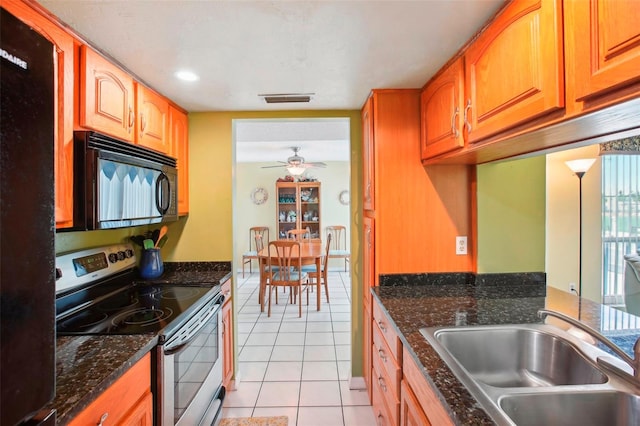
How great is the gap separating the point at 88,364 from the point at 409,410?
3.87ft

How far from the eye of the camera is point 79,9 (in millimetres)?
1107

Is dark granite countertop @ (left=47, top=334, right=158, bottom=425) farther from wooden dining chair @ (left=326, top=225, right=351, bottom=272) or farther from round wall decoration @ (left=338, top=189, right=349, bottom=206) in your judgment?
round wall decoration @ (left=338, top=189, right=349, bottom=206)

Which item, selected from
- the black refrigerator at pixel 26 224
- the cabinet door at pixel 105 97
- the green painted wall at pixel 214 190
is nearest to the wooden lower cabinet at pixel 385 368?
the green painted wall at pixel 214 190

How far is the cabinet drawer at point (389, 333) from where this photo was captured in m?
1.34

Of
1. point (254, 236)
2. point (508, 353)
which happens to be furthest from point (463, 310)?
point (254, 236)

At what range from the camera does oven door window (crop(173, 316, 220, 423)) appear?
141 cm

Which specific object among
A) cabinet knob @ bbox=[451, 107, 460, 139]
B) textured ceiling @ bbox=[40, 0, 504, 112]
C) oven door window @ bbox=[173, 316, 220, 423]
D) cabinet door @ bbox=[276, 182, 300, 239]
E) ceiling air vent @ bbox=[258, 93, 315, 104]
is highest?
ceiling air vent @ bbox=[258, 93, 315, 104]

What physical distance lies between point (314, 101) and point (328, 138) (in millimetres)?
1455

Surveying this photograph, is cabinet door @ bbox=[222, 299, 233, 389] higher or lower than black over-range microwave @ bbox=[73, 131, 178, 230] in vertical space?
lower

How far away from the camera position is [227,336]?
2.20 meters

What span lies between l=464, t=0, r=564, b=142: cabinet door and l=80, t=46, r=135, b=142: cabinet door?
5.49 ft

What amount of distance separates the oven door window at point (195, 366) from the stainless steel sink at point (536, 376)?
3.74 ft

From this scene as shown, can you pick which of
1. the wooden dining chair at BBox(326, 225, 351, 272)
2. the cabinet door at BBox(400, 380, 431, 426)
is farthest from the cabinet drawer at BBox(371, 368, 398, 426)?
the wooden dining chair at BBox(326, 225, 351, 272)

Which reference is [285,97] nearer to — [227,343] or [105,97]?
[105,97]
